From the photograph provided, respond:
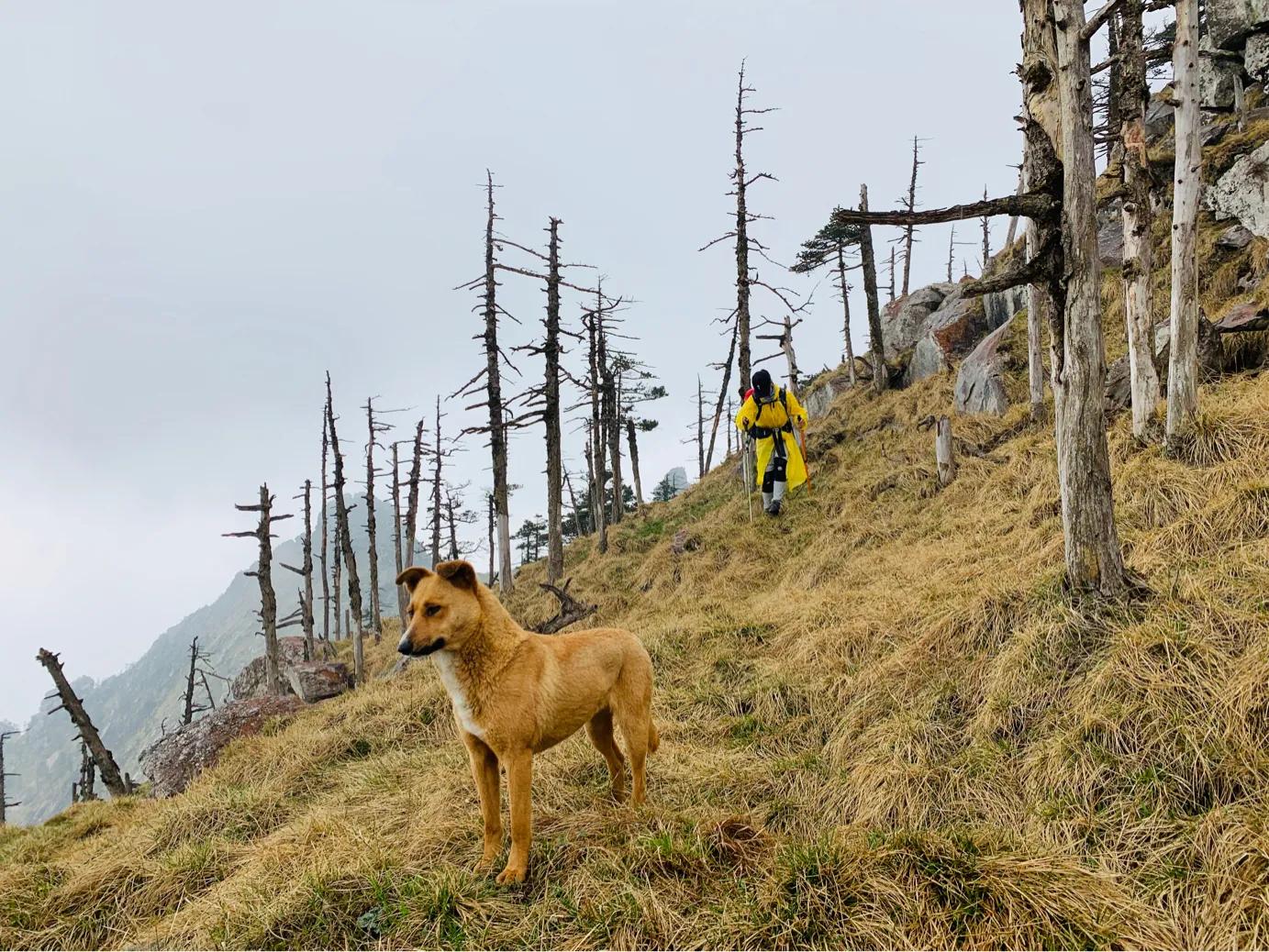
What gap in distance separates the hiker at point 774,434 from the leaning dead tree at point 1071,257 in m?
8.19

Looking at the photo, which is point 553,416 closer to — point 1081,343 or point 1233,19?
point 1081,343

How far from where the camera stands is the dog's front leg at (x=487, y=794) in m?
3.63

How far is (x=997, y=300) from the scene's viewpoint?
1988cm

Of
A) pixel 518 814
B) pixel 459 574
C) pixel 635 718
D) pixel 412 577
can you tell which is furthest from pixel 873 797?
pixel 412 577

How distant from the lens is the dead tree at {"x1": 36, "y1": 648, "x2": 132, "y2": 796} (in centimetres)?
1525

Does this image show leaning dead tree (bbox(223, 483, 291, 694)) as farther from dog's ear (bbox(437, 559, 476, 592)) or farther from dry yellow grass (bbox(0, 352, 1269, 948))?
dog's ear (bbox(437, 559, 476, 592))

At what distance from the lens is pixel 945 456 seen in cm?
1197

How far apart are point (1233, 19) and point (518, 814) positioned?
28740mm

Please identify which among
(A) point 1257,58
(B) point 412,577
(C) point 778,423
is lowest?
(B) point 412,577

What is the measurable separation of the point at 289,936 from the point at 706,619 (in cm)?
708

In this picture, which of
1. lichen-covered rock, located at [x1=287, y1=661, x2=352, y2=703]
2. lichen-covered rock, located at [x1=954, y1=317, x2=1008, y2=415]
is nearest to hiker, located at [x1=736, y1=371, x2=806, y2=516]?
lichen-covered rock, located at [x1=954, y1=317, x2=1008, y2=415]

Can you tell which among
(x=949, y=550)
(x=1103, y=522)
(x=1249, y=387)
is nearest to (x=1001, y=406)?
(x=1249, y=387)

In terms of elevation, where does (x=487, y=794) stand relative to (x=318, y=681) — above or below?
above

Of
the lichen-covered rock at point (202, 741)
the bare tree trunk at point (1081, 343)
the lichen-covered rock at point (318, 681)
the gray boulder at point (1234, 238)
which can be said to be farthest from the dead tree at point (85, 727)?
the gray boulder at point (1234, 238)
